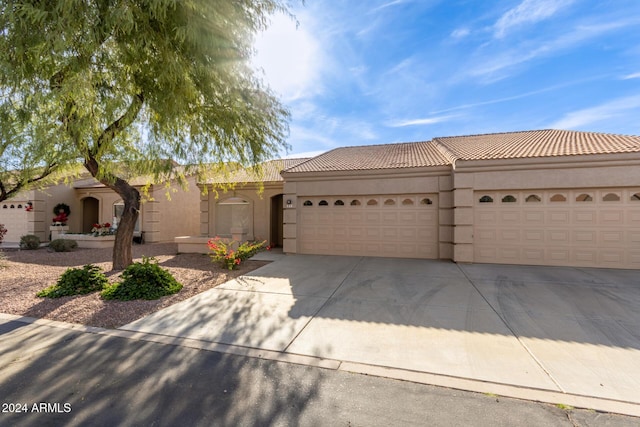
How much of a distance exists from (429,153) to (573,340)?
10652 mm

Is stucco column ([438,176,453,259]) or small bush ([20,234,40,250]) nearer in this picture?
stucco column ([438,176,453,259])

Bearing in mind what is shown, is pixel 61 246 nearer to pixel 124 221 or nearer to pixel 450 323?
pixel 124 221

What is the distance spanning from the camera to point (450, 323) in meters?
4.91

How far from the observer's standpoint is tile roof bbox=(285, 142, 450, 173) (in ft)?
38.8

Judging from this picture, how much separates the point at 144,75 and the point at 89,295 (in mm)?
5231

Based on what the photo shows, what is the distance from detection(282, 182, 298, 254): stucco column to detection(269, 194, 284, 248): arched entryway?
2.90 metres

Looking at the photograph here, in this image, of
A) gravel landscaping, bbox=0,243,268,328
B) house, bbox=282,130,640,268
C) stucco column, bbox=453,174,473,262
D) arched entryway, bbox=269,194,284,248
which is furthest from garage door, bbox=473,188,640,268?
arched entryway, bbox=269,194,284,248

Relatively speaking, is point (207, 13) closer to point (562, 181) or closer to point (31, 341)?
point (31, 341)

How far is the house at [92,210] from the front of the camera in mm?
16438

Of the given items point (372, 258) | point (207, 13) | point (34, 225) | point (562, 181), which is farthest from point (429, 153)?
point (34, 225)

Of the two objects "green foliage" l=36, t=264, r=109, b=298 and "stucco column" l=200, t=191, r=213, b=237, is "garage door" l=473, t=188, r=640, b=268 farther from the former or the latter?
"stucco column" l=200, t=191, r=213, b=237

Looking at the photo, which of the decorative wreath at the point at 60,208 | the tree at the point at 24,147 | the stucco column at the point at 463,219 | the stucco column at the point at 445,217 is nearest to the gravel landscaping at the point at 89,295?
the tree at the point at 24,147

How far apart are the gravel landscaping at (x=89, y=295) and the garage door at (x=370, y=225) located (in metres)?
2.93

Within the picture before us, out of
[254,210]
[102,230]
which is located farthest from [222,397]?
[102,230]
